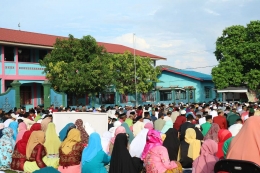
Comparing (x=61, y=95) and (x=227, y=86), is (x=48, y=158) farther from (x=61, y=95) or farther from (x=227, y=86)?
(x=227, y=86)

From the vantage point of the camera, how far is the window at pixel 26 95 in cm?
2507

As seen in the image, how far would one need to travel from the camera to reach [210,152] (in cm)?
582

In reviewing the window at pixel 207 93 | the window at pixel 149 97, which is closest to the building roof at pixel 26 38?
the window at pixel 149 97

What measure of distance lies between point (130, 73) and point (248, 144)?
23.5 meters

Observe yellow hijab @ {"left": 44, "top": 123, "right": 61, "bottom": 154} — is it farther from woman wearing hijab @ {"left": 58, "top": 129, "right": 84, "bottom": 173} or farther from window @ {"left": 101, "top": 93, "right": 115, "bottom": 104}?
window @ {"left": 101, "top": 93, "right": 115, "bottom": 104}

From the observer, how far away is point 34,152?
795cm

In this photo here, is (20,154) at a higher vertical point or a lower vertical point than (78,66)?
lower

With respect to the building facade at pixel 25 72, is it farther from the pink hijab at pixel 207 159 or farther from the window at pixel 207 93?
the pink hijab at pixel 207 159

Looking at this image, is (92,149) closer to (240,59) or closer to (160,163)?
(160,163)

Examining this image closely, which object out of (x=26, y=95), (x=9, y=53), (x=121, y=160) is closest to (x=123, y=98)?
(x=26, y=95)

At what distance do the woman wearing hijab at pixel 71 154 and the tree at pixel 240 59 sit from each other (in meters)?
22.6

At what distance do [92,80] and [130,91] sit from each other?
6476 millimetres

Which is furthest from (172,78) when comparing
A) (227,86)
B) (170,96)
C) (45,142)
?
(45,142)

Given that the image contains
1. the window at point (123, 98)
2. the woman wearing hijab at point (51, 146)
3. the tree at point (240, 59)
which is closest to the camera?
the woman wearing hijab at point (51, 146)
